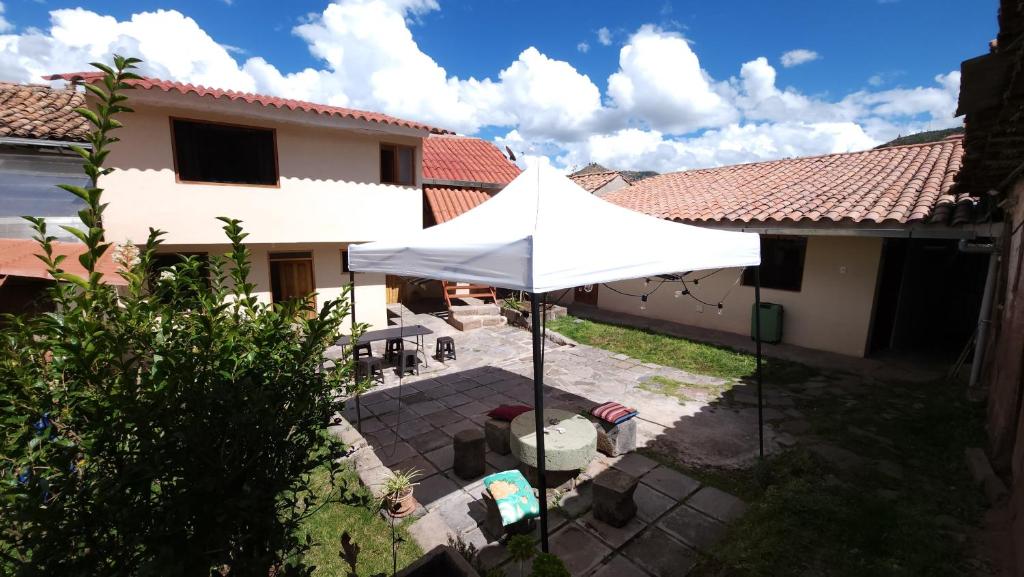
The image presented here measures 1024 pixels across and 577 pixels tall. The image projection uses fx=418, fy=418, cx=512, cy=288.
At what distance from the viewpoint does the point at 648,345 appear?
977 centimetres

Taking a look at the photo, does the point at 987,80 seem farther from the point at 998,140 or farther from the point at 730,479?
the point at 730,479

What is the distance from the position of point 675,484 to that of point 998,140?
4412 mm

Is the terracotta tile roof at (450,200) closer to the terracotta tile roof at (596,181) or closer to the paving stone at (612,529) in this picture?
the terracotta tile roof at (596,181)

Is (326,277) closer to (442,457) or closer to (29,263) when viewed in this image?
(29,263)

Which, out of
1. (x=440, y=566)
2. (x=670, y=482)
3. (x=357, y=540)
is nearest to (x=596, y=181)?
(x=670, y=482)

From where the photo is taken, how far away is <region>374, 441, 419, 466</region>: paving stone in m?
5.04

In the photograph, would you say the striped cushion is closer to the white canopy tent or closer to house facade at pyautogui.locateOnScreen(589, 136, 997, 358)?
the white canopy tent

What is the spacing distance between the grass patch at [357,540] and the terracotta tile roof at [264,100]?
7.11 m

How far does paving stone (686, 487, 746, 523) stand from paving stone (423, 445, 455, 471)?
8.66 feet

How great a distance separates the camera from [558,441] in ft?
14.5

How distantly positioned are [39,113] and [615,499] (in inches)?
520

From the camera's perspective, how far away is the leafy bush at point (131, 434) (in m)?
1.36

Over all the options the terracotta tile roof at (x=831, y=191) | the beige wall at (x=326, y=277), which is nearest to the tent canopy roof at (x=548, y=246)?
the terracotta tile roof at (x=831, y=191)

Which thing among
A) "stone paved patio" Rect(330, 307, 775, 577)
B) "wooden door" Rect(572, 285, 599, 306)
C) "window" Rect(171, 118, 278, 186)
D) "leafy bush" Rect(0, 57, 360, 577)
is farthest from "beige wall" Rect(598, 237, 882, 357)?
"window" Rect(171, 118, 278, 186)
